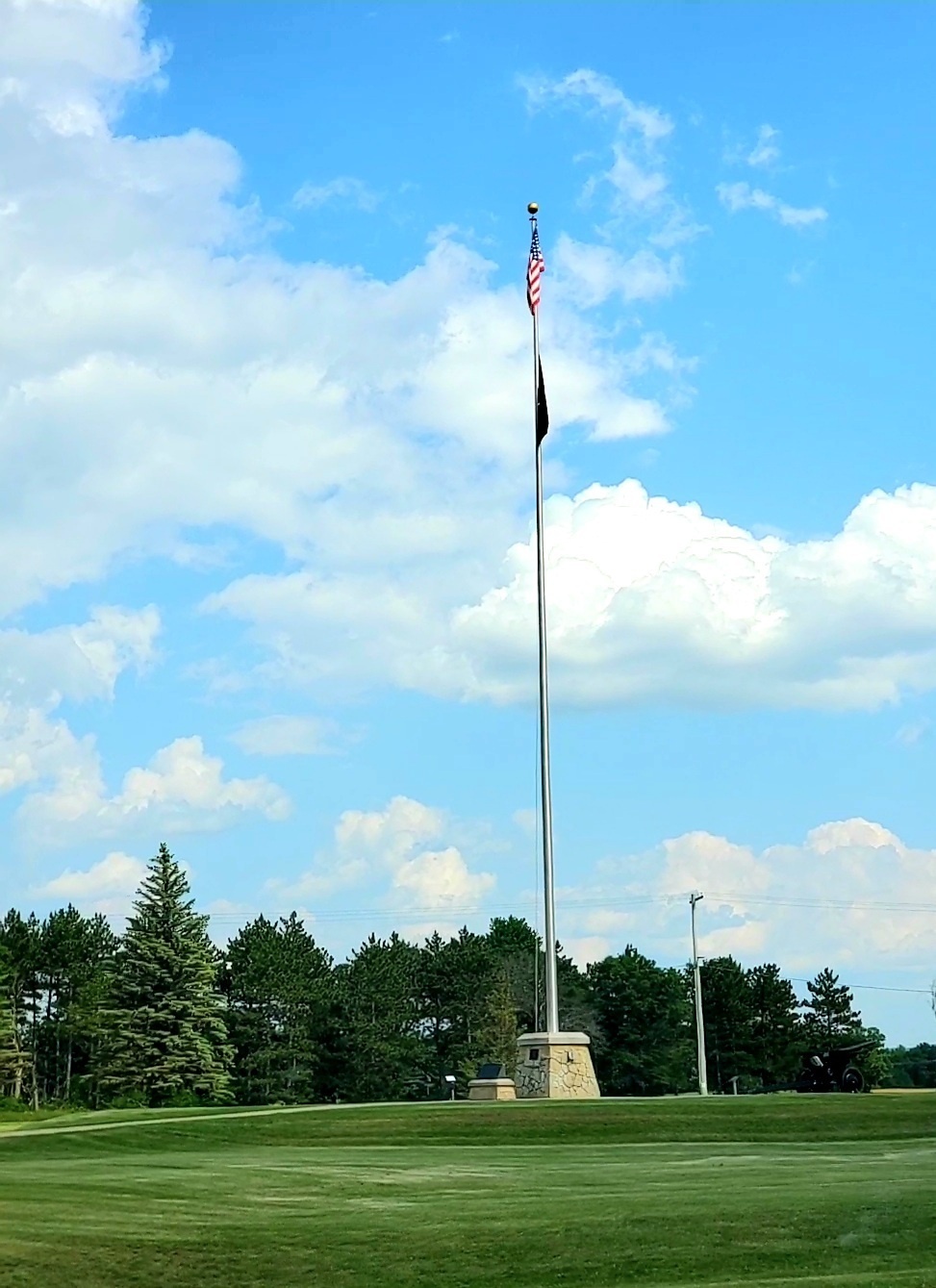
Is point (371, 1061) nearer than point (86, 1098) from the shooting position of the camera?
No

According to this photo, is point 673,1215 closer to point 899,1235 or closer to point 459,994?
point 899,1235

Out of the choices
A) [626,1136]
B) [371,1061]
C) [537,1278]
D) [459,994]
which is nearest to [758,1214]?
[537,1278]

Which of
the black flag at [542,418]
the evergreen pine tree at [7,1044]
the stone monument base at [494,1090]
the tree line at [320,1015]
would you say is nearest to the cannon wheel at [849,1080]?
the stone monument base at [494,1090]

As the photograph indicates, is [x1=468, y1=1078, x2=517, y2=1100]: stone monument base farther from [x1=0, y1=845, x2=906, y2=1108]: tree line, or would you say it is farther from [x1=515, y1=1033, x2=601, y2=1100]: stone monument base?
[x1=0, y1=845, x2=906, y2=1108]: tree line

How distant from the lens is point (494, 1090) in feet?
116

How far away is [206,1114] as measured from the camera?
30859 mm

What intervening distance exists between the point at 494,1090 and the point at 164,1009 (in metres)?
29.7

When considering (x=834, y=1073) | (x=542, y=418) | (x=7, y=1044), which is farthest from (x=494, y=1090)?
(x=7, y=1044)

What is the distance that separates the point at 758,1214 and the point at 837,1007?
76350 mm

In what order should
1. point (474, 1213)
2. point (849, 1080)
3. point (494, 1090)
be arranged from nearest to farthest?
point (474, 1213)
point (849, 1080)
point (494, 1090)

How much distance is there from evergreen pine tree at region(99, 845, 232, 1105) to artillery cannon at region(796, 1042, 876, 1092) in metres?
31.1

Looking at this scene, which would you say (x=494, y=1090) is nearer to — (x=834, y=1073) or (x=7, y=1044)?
(x=834, y=1073)

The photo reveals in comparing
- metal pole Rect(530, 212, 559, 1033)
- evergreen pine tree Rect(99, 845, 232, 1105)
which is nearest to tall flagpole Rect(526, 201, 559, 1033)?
metal pole Rect(530, 212, 559, 1033)

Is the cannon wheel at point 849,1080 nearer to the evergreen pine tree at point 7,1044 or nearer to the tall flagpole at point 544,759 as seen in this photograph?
the tall flagpole at point 544,759
